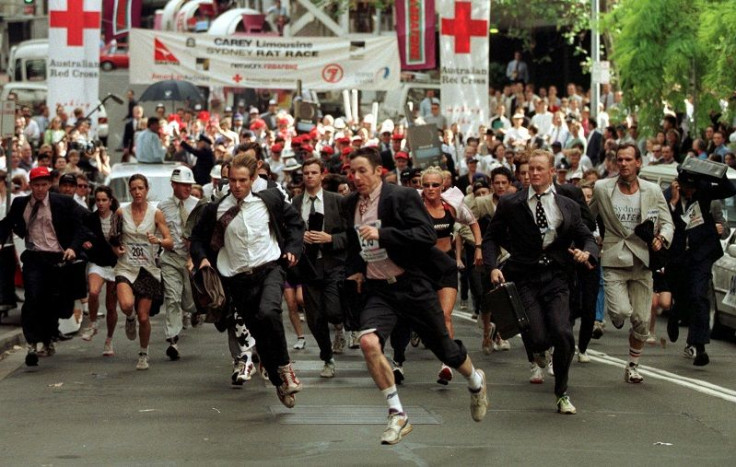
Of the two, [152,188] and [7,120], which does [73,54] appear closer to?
[152,188]

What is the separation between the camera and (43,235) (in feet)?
Answer: 51.7

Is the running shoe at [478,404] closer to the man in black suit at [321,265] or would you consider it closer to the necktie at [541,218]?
the necktie at [541,218]

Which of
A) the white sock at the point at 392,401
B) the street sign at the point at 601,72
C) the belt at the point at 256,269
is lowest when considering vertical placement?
the white sock at the point at 392,401

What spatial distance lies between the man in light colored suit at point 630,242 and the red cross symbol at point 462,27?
1553 centimetres

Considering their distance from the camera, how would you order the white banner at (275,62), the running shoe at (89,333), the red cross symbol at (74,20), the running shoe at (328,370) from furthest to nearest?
1. the white banner at (275,62)
2. the red cross symbol at (74,20)
3. the running shoe at (89,333)
4. the running shoe at (328,370)

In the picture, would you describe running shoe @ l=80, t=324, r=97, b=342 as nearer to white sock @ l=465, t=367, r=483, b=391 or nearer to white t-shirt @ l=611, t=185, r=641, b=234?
white t-shirt @ l=611, t=185, r=641, b=234

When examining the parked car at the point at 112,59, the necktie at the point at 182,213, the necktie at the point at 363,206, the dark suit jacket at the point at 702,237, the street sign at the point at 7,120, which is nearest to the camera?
the necktie at the point at 363,206

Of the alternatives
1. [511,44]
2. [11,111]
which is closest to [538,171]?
[11,111]

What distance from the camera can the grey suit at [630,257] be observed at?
539 inches

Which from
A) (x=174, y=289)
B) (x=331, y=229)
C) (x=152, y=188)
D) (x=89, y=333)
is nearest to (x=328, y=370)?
(x=331, y=229)

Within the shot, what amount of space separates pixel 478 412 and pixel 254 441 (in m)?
1.43

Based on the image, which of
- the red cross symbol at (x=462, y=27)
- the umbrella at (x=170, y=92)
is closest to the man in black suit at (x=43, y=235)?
the red cross symbol at (x=462, y=27)

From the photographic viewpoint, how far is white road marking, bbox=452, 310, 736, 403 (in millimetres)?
13000

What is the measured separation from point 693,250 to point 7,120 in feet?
29.6
